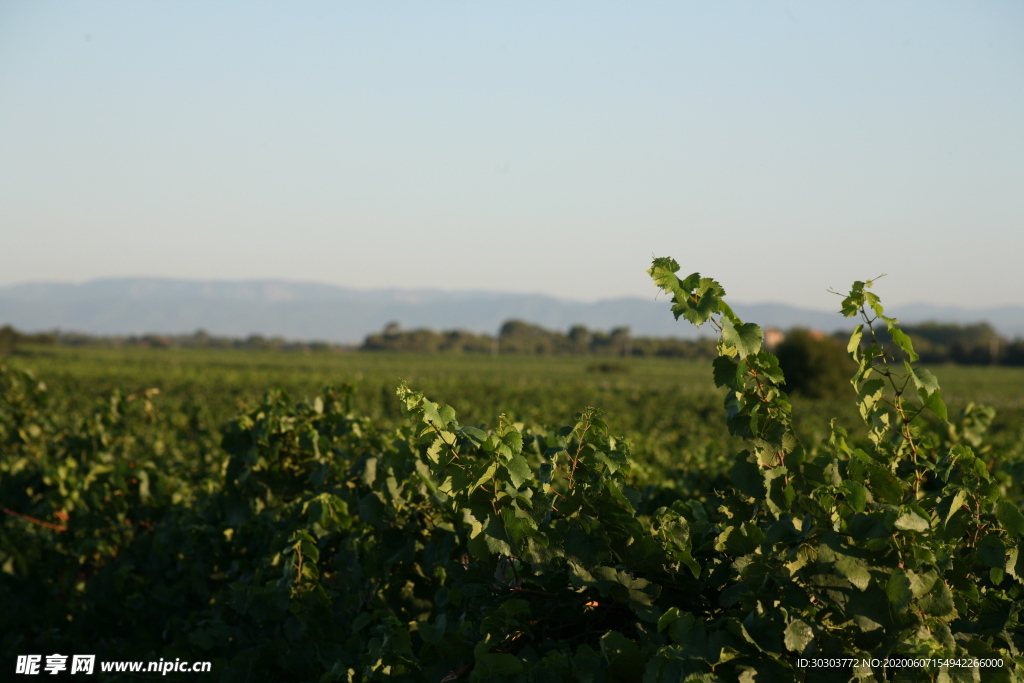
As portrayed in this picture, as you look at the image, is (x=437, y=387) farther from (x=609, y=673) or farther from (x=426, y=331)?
(x=426, y=331)

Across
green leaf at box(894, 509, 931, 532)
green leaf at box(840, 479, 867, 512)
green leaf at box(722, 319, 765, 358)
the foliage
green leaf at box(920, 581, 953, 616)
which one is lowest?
the foliage

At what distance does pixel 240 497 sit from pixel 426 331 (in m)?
117

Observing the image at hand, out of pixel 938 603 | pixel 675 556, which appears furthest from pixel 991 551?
pixel 675 556

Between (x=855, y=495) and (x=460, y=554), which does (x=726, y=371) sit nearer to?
(x=855, y=495)

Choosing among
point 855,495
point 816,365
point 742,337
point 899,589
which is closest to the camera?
point 899,589

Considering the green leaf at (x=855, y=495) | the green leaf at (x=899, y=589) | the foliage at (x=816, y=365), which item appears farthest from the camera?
the foliage at (x=816, y=365)

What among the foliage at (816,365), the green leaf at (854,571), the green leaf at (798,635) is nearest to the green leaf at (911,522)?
the green leaf at (854,571)

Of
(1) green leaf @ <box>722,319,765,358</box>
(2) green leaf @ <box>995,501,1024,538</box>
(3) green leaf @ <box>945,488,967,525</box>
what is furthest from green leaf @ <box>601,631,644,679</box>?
(2) green leaf @ <box>995,501,1024,538</box>

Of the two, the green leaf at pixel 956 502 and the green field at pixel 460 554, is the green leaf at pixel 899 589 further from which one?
the green leaf at pixel 956 502

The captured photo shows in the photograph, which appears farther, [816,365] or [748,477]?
[816,365]

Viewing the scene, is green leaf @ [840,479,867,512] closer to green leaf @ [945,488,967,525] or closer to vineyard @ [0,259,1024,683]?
vineyard @ [0,259,1024,683]

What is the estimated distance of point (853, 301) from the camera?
207cm

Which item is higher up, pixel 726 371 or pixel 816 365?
pixel 726 371

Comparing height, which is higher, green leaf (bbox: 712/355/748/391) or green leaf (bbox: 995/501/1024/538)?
green leaf (bbox: 712/355/748/391)
